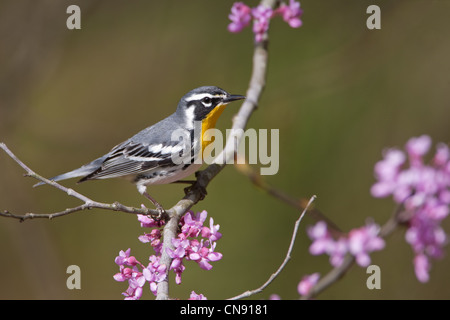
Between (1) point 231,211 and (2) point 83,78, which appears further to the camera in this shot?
(2) point 83,78

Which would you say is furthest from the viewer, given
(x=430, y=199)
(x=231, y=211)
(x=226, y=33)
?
(x=226, y=33)

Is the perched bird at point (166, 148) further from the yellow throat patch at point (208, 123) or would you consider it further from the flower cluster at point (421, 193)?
the flower cluster at point (421, 193)

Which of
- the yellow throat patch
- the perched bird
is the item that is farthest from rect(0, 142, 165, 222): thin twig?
the yellow throat patch

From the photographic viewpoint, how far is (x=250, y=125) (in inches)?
211

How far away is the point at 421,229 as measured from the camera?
1.23m

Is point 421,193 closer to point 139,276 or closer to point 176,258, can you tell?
point 176,258

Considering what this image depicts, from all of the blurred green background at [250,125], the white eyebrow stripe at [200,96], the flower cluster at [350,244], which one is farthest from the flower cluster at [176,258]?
the blurred green background at [250,125]

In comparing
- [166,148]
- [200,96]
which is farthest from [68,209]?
[200,96]

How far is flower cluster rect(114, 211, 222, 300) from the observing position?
2098 mm

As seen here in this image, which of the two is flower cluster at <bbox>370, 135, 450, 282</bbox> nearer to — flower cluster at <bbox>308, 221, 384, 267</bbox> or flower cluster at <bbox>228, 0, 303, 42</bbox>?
flower cluster at <bbox>308, 221, 384, 267</bbox>

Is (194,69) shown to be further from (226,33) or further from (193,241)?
(193,241)

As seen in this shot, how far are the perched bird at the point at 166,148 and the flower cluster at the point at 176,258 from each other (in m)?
0.97

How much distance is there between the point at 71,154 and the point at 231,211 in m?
1.84

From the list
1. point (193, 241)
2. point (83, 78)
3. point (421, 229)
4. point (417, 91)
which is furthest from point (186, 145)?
point (83, 78)
